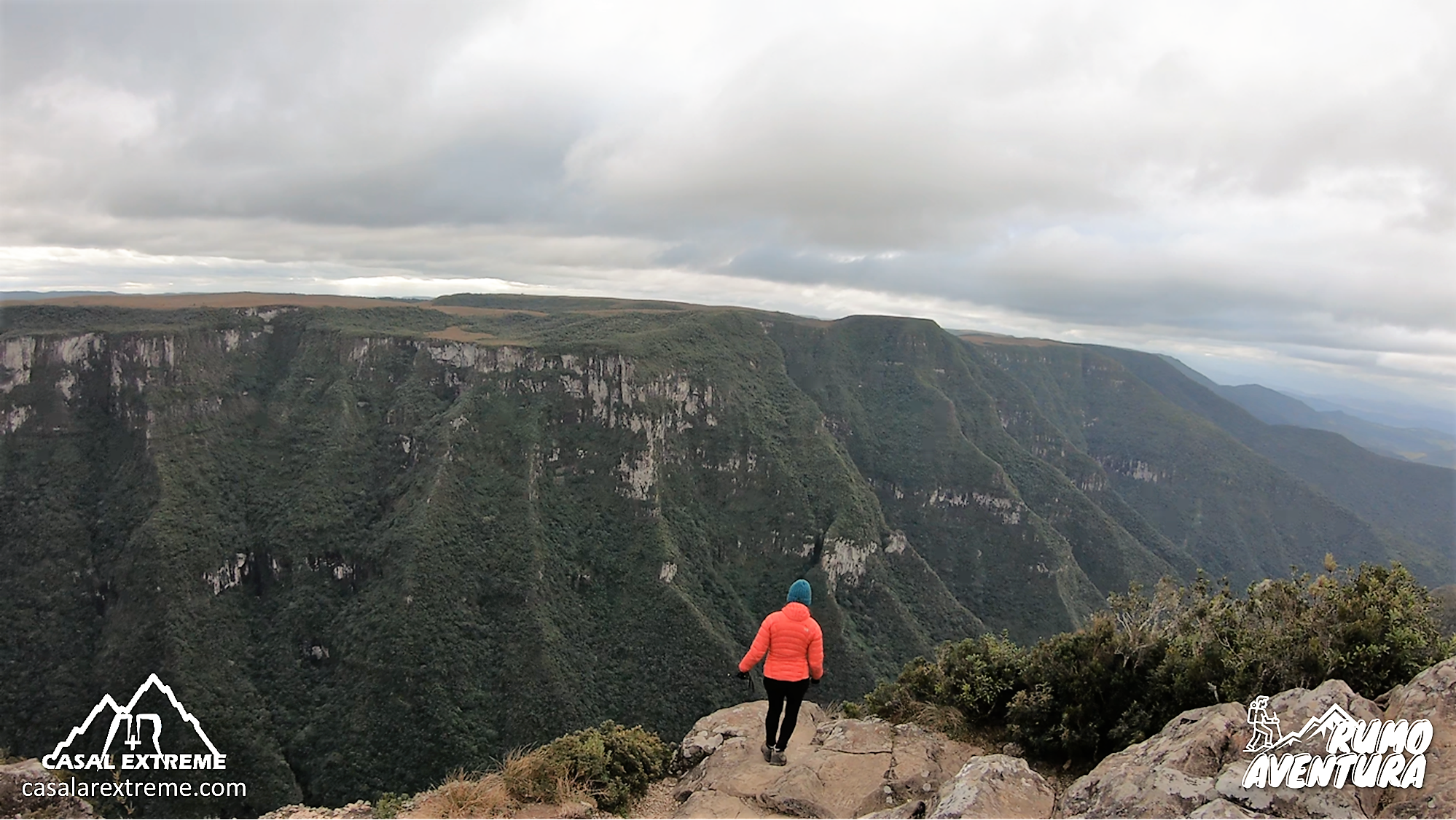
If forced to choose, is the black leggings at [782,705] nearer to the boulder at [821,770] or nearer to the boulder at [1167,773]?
the boulder at [821,770]

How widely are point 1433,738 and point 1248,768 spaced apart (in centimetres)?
256

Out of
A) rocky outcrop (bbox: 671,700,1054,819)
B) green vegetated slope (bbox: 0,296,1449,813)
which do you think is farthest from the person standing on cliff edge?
green vegetated slope (bbox: 0,296,1449,813)

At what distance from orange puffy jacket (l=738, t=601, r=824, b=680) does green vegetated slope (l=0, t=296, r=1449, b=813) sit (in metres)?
53.8

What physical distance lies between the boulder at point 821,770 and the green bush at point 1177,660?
132cm

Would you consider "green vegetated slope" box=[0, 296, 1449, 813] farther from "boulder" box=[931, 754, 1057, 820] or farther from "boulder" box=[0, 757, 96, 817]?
"boulder" box=[931, 754, 1057, 820]

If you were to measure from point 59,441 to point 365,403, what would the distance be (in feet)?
108

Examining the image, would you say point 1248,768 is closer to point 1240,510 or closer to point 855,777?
point 855,777

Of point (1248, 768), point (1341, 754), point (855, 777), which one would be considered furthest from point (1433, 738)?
point (855, 777)

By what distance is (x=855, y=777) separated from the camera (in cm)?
1041

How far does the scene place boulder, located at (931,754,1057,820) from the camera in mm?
7570

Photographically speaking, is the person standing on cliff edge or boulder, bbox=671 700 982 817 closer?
boulder, bbox=671 700 982 817

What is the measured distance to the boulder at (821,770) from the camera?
31.7ft

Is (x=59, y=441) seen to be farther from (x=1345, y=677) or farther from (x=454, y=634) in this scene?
(x=1345, y=677)

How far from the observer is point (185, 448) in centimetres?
7950
